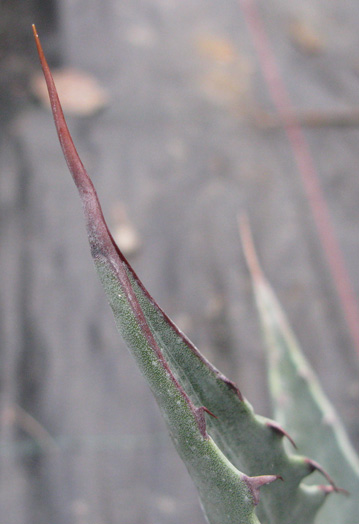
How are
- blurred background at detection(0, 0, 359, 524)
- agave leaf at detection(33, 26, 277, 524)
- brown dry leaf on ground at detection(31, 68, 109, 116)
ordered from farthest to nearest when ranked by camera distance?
brown dry leaf on ground at detection(31, 68, 109, 116) → blurred background at detection(0, 0, 359, 524) → agave leaf at detection(33, 26, 277, 524)

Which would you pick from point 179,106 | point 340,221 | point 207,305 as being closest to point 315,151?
point 340,221

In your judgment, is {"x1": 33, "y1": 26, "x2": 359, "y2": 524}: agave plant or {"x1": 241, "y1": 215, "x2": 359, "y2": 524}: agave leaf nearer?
{"x1": 33, "y1": 26, "x2": 359, "y2": 524}: agave plant

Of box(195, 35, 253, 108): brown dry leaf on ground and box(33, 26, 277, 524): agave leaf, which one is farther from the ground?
box(195, 35, 253, 108): brown dry leaf on ground

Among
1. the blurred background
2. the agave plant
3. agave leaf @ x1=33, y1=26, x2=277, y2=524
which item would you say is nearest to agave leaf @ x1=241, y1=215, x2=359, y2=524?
the agave plant

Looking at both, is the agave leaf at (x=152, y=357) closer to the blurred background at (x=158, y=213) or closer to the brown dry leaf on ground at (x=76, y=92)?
the blurred background at (x=158, y=213)

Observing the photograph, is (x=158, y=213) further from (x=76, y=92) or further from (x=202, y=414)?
(x=202, y=414)

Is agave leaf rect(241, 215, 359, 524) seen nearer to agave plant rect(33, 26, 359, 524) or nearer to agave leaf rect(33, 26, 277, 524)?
agave plant rect(33, 26, 359, 524)

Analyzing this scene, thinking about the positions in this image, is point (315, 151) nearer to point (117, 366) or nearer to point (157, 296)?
point (157, 296)

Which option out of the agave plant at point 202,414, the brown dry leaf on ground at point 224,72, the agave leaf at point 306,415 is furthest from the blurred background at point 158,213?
the agave plant at point 202,414

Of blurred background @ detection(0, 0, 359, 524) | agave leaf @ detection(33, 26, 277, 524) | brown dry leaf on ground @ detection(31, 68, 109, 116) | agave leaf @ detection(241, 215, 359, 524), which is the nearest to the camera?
agave leaf @ detection(33, 26, 277, 524)
